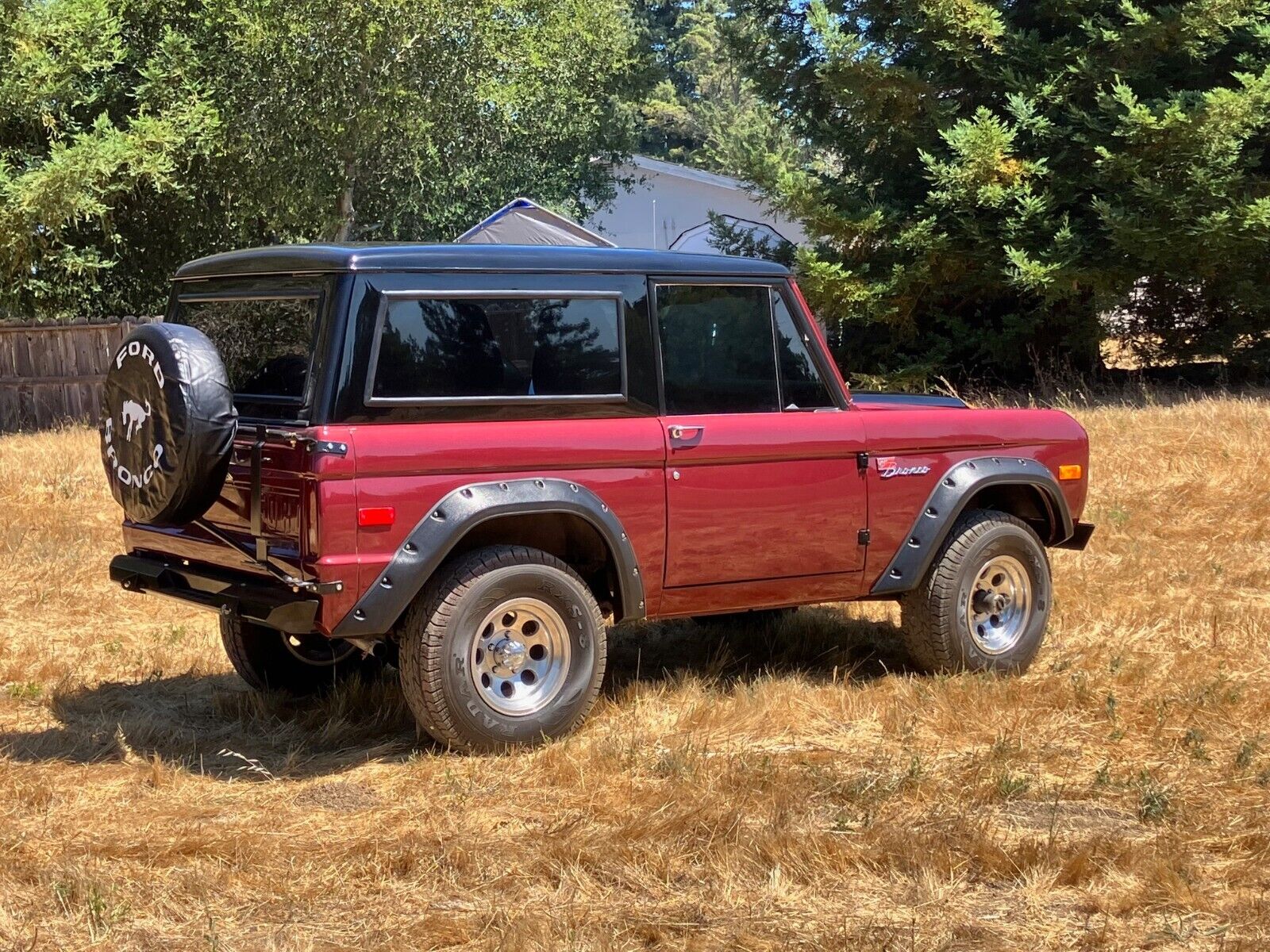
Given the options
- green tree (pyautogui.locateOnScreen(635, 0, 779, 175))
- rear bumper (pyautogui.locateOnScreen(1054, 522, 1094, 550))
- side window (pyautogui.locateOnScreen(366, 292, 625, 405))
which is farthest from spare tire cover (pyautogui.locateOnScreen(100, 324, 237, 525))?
green tree (pyautogui.locateOnScreen(635, 0, 779, 175))

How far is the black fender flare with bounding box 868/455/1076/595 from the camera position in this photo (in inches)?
258

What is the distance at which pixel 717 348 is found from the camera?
20.3 ft

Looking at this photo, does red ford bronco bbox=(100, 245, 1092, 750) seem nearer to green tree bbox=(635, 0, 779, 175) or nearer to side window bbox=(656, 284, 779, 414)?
side window bbox=(656, 284, 779, 414)

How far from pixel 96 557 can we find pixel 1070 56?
41.5 feet

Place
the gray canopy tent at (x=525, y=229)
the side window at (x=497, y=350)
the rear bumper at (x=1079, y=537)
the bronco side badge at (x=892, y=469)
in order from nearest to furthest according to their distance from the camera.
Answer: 1. the side window at (x=497, y=350)
2. the bronco side badge at (x=892, y=469)
3. the rear bumper at (x=1079, y=537)
4. the gray canopy tent at (x=525, y=229)

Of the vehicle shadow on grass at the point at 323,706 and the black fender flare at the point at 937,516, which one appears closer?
the vehicle shadow on grass at the point at 323,706

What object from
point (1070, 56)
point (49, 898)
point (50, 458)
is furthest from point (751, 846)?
point (1070, 56)

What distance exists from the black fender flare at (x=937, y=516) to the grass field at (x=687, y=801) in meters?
0.50

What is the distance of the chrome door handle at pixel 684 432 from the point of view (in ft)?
19.3

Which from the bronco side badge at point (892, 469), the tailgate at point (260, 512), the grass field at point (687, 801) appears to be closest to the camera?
the grass field at point (687, 801)

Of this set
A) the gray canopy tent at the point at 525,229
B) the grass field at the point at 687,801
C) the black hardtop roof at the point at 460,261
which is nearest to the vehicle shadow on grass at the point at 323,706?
the grass field at the point at 687,801

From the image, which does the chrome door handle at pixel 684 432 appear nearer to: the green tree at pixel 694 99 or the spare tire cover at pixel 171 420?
the spare tire cover at pixel 171 420

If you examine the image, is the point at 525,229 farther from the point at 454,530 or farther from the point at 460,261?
the point at 454,530

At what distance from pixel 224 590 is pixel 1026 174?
44.5 feet
